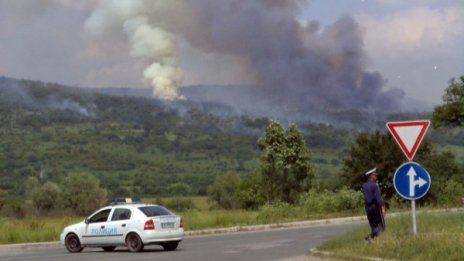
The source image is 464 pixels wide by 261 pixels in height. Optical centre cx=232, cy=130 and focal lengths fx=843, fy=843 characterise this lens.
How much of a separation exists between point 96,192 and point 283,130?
36.9 metres

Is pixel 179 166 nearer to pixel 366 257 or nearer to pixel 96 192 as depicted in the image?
pixel 96 192

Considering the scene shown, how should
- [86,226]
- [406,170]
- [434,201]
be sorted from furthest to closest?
[434,201] → [86,226] → [406,170]

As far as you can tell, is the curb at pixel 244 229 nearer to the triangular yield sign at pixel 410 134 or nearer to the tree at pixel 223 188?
the triangular yield sign at pixel 410 134

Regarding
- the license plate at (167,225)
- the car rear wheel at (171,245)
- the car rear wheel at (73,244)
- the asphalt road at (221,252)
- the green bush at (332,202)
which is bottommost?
the asphalt road at (221,252)

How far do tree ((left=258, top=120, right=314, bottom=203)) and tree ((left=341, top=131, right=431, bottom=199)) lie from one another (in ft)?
14.6

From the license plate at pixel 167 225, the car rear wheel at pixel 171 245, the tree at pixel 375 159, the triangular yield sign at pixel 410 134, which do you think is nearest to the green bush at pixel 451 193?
the tree at pixel 375 159

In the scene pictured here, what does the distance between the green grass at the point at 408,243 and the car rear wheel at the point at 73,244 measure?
9.11 meters

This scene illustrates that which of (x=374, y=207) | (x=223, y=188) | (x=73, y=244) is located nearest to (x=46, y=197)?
(x=223, y=188)

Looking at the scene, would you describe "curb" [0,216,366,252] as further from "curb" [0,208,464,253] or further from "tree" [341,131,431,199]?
→ "tree" [341,131,431,199]

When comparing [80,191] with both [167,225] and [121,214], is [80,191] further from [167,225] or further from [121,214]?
[167,225]

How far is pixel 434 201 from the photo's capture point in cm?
5522

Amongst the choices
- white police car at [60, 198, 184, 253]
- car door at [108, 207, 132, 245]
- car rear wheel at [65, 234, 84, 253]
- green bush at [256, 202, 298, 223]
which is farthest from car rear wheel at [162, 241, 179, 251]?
green bush at [256, 202, 298, 223]

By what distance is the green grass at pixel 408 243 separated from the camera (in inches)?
627

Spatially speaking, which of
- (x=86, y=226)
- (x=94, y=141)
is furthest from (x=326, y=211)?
(x=94, y=141)
